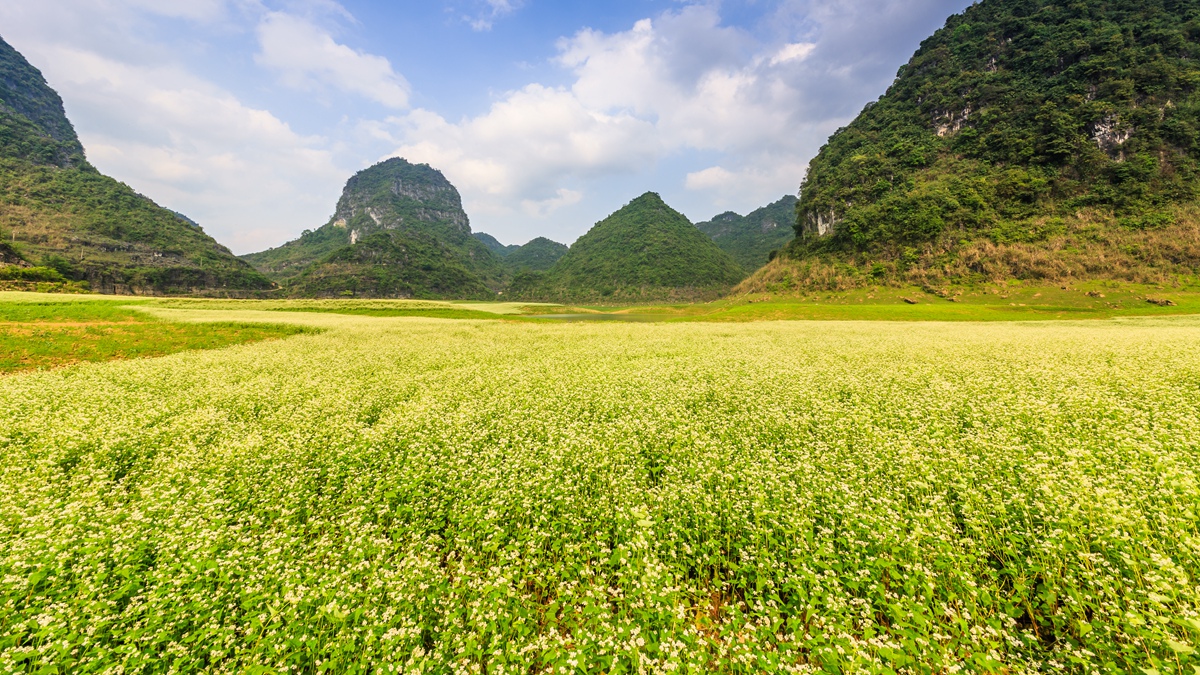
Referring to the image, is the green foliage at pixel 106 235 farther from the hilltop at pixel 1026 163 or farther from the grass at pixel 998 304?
the hilltop at pixel 1026 163

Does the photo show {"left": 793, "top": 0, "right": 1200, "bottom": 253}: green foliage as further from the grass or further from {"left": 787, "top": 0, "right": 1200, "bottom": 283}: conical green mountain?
the grass

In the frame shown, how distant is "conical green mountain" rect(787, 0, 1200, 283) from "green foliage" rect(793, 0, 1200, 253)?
351 millimetres

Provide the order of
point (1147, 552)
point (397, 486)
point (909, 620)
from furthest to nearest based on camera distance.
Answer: point (397, 486) → point (1147, 552) → point (909, 620)

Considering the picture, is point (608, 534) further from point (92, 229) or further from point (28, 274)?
point (92, 229)

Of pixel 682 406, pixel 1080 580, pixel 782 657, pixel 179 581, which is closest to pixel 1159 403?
pixel 1080 580

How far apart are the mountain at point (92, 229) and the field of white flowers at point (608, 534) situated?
174546mm

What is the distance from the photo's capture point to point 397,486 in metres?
8.23

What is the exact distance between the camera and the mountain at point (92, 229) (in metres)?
121

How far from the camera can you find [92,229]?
141m

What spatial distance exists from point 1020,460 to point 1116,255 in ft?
341

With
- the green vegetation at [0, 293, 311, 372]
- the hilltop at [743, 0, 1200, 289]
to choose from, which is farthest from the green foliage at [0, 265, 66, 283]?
the hilltop at [743, 0, 1200, 289]

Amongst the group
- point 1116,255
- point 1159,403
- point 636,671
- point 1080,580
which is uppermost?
point 1116,255

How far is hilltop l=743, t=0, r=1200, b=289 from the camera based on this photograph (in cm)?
7506

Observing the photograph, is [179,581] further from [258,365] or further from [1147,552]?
[258,365]
